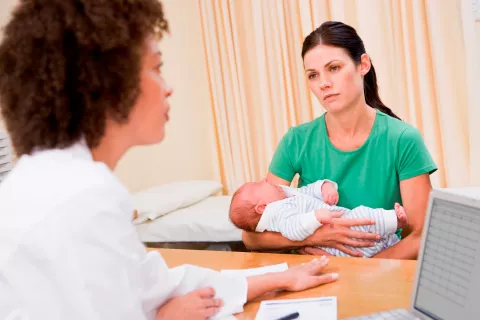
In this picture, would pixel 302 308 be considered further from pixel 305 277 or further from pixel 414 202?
pixel 414 202

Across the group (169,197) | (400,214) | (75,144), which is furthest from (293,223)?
(169,197)

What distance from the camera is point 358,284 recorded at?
1150mm

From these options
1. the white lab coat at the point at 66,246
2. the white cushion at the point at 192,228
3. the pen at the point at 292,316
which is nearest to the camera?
the white lab coat at the point at 66,246

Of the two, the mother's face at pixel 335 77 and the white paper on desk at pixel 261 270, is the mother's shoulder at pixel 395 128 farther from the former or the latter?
the white paper on desk at pixel 261 270

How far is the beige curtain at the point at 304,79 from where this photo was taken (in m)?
2.67

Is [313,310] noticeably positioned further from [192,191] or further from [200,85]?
[200,85]

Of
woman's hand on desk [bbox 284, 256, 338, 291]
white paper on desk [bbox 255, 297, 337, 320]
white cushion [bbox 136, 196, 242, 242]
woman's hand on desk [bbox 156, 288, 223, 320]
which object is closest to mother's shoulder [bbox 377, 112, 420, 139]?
woman's hand on desk [bbox 284, 256, 338, 291]

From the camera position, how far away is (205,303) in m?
1.06

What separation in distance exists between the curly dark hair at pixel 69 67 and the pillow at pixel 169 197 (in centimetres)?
191

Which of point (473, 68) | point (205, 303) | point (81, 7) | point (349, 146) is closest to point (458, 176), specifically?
point (473, 68)

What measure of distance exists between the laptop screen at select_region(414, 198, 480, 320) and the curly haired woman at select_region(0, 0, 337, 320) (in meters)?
0.51

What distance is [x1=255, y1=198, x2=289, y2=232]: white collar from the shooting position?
5.46 feet

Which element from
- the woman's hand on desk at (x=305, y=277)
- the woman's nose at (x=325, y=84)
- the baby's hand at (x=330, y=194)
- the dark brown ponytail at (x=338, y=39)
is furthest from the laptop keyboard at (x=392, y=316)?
the dark brown ponytail at (x=338, y=39)

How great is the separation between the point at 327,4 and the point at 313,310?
7.77ft
